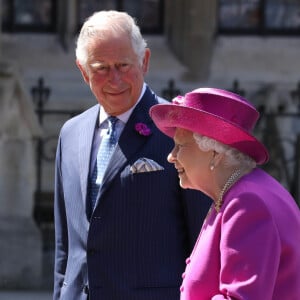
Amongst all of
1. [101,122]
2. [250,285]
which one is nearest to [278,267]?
[250,285]

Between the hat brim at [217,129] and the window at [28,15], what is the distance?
886 centimetres

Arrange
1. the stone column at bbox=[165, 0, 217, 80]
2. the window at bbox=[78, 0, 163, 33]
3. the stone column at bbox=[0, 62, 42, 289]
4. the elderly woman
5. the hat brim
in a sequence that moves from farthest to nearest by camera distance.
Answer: the window at bbox=[78, 0, 163, 33], the stone column at bbox=[165, 0, 217, 80], the stone column at bbox=[0, 62, 42, 289], the hat brim, the elderly woman

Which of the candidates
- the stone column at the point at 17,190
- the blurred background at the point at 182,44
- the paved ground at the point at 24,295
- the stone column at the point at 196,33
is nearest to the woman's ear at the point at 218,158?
the paved ground at the point at 24,295

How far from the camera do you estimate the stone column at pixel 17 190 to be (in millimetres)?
8766

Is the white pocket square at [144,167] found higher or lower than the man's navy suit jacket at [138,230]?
higher

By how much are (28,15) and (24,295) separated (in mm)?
4351

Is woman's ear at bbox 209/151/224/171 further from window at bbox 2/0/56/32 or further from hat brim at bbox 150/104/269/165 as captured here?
window at bbox 2/0/56/32

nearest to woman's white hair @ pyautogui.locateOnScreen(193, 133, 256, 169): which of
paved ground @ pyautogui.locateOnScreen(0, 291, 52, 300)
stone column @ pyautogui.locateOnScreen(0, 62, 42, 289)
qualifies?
paved ground @ pyautogui.locateOnScreen(0, 291, 52, 300)

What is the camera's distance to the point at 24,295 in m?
8.59

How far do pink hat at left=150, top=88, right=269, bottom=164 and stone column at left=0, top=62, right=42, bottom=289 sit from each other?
547cm

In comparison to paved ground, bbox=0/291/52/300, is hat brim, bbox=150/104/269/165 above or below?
above

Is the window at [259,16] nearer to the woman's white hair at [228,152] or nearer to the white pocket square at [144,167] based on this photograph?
the white pocket square at [144,167]

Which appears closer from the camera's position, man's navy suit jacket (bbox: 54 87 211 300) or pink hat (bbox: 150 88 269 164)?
pink hat (bbox: 150 88 269 164)

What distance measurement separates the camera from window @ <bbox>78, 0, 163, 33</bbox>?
12203mm
